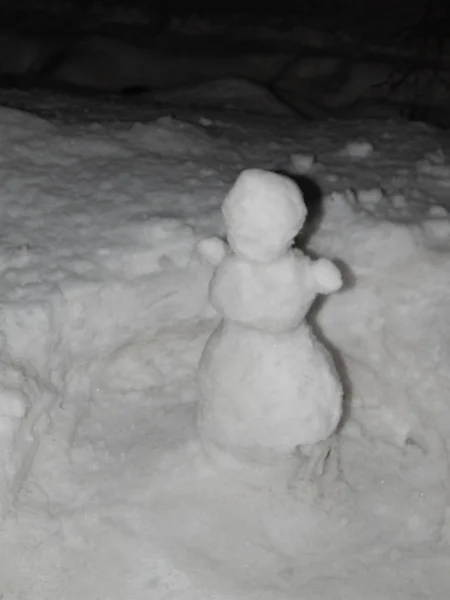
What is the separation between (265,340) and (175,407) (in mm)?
464

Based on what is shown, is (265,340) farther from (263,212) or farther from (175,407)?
(175,407)

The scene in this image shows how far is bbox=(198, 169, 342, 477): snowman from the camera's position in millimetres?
1511

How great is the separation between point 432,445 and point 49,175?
1.39 metres

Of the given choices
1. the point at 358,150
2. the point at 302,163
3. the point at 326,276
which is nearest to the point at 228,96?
the point at 358,150

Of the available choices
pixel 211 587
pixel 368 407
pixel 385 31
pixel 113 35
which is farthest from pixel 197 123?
pixel 385 31

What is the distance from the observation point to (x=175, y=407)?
1984 millimetres

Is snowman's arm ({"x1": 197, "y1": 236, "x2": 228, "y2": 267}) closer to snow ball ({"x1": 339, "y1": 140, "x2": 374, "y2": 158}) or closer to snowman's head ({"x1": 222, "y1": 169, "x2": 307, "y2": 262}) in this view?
snowman's head ({"x1": 222, "y1": 169, "x2": 307, "y2": 262})

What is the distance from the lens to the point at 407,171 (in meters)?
2.49

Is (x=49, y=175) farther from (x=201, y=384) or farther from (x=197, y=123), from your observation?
(x=201, y=384)

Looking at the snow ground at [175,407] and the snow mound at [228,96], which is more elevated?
the snow mound at [228,96]

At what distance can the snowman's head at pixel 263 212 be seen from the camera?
1488 millimetres

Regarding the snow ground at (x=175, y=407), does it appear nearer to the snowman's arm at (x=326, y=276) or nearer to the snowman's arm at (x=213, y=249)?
the snowman's arm at (x=213, y=249)

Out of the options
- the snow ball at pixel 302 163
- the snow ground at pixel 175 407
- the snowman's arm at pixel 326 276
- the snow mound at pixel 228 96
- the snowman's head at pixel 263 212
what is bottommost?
the snow ground at pixel 175 407

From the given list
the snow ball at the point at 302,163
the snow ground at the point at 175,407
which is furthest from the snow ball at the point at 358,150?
the snow ground at the point at 175,407
